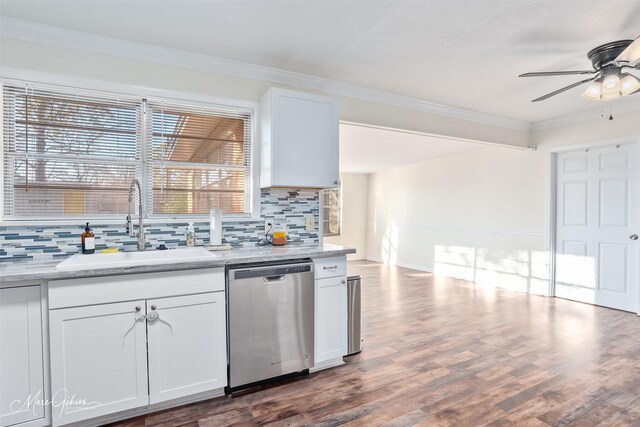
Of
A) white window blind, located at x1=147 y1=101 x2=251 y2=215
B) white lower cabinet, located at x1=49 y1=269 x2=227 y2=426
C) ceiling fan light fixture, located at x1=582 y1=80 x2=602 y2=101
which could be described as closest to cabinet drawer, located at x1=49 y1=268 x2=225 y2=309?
white lower cabinet, located at x1=49 y1=269 x2=227 y2=426

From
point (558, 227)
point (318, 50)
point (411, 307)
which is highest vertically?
point (318, 50)

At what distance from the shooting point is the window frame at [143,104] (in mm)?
2277

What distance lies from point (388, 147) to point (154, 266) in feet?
15.1

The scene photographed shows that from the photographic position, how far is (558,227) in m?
4.81

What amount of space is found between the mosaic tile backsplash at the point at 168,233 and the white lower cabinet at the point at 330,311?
1.98ft

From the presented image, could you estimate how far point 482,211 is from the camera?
596 cm

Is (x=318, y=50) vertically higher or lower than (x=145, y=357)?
higher

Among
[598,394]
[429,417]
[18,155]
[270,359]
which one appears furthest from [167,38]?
[598,394]

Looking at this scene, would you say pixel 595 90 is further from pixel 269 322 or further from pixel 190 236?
pixel 190 236

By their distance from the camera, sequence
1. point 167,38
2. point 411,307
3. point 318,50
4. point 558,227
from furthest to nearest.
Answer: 1. point 558,227
2. point 411,307
3. point 318,50
4. point 167,38

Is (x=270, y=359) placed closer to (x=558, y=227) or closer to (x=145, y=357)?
(x=145, y=357)

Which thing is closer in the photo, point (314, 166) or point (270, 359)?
point (270, 359)

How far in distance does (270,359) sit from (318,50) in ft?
7.38

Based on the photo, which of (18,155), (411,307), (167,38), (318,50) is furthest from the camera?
(411,307)
